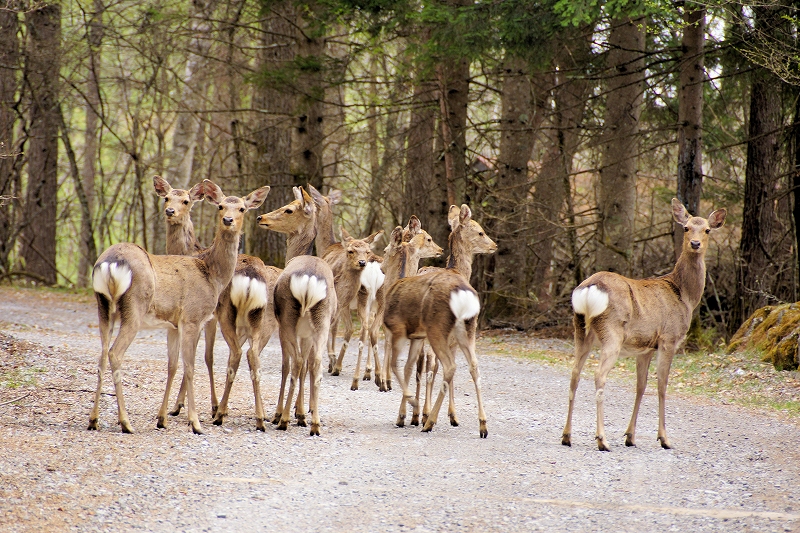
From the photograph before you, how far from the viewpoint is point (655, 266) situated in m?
17.2

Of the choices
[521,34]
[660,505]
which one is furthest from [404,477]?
[521,34]

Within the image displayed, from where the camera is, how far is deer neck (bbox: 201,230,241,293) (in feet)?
26.0

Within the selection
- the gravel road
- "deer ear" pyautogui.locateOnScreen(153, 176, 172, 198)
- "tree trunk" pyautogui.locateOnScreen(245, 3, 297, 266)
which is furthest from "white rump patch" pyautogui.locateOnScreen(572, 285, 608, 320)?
"tree trunk" pyautogui.locateOnScreen(245, 3, 297, 266)

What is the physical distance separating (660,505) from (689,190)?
9.06 metres

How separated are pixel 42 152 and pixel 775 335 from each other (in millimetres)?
18753

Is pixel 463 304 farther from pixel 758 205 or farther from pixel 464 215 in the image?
pixel 758 205

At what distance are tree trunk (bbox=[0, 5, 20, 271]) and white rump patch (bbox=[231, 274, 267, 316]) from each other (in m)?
13.5

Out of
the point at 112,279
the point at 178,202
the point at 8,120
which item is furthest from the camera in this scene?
the point at 8,120

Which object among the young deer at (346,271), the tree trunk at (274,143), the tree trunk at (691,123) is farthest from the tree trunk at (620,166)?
the tree trunk at (274,143)

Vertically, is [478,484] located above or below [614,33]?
below

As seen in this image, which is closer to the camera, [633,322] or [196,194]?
[633,322]

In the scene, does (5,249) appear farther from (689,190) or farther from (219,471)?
(219,471)

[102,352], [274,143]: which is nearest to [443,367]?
[102,352]

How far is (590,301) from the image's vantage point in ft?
24.6
